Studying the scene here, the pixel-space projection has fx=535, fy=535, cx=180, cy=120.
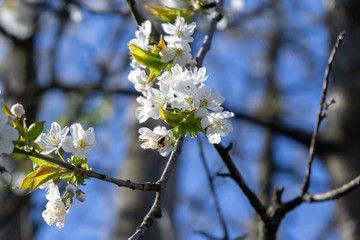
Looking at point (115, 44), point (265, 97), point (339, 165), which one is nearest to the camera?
point (339, 165)

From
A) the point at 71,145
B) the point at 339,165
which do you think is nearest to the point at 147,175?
the point at 339,165

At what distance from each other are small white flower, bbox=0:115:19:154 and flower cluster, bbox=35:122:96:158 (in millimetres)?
96

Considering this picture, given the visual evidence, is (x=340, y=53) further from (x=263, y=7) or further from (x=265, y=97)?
(x=265, y=97)

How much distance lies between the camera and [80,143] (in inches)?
37.0

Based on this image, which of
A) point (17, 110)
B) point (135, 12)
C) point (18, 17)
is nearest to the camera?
point (17, 110)

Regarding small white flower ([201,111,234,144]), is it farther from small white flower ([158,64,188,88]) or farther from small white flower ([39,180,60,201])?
small white flower ([39,180,60,201])

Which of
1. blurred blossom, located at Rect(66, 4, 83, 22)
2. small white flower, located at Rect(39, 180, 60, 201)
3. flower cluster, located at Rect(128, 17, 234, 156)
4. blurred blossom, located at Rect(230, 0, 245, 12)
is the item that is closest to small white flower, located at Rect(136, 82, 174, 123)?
flower cluster, located at Rect(128, 17, 234, 156)

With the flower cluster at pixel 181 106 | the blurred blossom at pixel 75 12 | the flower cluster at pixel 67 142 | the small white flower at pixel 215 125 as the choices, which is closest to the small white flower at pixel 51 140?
the flower cluster at pixel 67 142

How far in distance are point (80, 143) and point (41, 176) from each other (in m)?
0.09

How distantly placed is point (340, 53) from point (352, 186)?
188 cm

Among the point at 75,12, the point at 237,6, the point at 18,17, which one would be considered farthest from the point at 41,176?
the point at 18,17

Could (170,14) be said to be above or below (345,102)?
above

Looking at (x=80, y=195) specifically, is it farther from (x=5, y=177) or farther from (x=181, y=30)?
(x=181, y=30)

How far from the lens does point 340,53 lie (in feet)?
9.74
